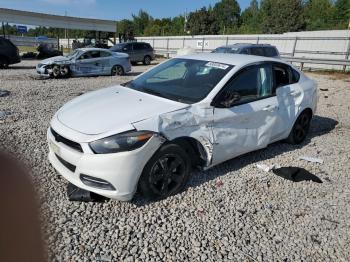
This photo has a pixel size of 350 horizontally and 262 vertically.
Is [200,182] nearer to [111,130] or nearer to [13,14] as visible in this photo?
[111,130]

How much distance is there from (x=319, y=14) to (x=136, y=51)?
51.6 metres

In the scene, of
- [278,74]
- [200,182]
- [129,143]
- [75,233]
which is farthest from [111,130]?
[278,74]

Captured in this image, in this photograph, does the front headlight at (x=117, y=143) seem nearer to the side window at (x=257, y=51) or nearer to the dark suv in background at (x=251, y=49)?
the dark suv in background at (x=251, y=49)

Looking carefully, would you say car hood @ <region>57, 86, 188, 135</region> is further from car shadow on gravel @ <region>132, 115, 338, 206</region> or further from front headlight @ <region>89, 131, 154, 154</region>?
car shadow on gravel @ <region>132, 115, 338, 206</region>

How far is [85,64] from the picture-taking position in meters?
14.6

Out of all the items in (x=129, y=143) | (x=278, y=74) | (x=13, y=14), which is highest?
(x=13, y=14)

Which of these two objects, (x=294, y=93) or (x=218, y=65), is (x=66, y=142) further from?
(x=294, y=93)

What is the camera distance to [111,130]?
133 inches

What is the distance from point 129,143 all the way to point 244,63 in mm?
2244

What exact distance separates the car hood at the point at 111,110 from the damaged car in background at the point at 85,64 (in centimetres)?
1054

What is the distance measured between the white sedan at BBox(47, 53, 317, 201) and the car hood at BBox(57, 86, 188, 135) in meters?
0.01

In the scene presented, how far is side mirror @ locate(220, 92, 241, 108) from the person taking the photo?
420 centimetres

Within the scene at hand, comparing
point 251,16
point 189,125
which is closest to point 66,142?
point 189,125

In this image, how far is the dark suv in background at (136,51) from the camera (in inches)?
879
